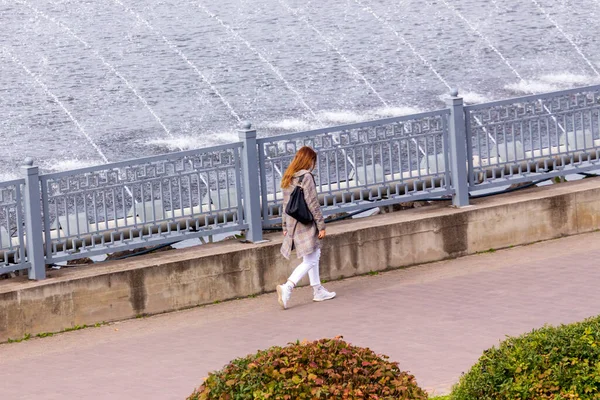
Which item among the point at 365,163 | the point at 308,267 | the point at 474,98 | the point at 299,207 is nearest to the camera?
the point at 299,207

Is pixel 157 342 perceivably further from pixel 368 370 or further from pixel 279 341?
pixel 368 370

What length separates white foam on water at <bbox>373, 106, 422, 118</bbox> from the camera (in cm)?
2648

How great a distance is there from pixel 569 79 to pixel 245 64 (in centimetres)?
771

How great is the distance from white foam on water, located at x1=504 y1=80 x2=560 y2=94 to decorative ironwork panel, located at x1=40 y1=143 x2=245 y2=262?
18455 mm

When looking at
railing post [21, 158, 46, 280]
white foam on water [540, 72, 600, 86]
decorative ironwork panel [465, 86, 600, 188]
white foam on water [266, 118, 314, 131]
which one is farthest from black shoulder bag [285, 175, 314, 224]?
white foam on water [540, 72, 600, 86]

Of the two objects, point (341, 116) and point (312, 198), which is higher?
point (341, 116)

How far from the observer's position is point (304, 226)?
11141 millimetres

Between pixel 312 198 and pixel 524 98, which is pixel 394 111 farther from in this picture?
pixel 312 198

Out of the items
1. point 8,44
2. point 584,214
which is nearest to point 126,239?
point 584,214

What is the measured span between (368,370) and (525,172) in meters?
7.73

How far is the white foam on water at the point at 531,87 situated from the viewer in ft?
96.9

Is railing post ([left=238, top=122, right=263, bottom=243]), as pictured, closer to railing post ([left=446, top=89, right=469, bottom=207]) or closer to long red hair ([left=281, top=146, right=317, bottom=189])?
long red hair ([left=281, top=146, right=317, bottom=189])

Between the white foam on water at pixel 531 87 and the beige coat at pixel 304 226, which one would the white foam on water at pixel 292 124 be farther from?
the beige coat at pixel 304 226

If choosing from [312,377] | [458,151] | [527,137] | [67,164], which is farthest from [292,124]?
[312,377]
